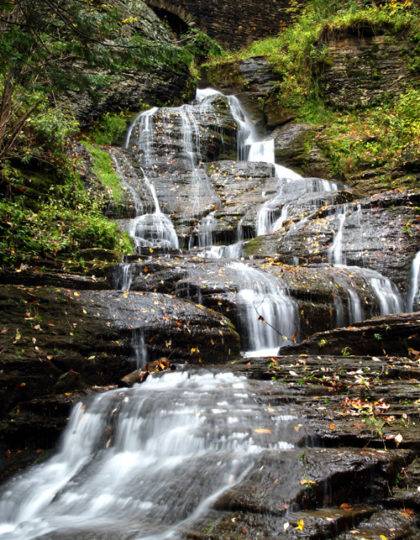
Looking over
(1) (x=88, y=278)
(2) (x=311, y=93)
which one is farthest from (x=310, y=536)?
(2) (x=311, y=93)

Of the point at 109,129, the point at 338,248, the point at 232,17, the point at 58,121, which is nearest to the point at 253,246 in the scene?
the point at 338,248

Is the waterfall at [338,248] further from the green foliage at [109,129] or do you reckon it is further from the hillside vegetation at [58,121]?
the green foliage at [109,129]

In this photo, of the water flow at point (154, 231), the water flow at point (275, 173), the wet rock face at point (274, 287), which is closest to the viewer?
the wet rock face at point (274, 287)

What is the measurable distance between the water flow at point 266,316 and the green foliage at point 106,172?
5.45 meters

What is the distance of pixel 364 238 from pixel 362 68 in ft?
34.5

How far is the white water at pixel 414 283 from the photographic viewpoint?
7.32 metres

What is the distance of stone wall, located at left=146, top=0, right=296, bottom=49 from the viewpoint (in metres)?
19.1

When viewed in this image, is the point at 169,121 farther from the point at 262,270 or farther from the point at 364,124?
the point at 262,270

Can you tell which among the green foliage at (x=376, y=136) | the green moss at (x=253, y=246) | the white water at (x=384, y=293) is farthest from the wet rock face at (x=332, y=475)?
the green foliage at (x=376, y=136)

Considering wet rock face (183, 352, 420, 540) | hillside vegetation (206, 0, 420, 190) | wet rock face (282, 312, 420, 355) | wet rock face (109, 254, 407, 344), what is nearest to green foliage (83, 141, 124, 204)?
wet rock face (109, 254, 407, 344)

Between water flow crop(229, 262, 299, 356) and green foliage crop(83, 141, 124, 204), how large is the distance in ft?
17.9

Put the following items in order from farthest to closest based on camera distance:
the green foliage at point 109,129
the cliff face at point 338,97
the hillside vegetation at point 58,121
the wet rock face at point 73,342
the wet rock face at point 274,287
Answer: the green foliage at point 109,129 → the cliff face at point 338,97 → the wet rock face at point 274,287 → the wet rock face at point 73,342 → the hillside vegetation at point 58,121

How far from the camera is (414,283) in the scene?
24.8ft

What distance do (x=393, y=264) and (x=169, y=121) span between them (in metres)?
9.38
